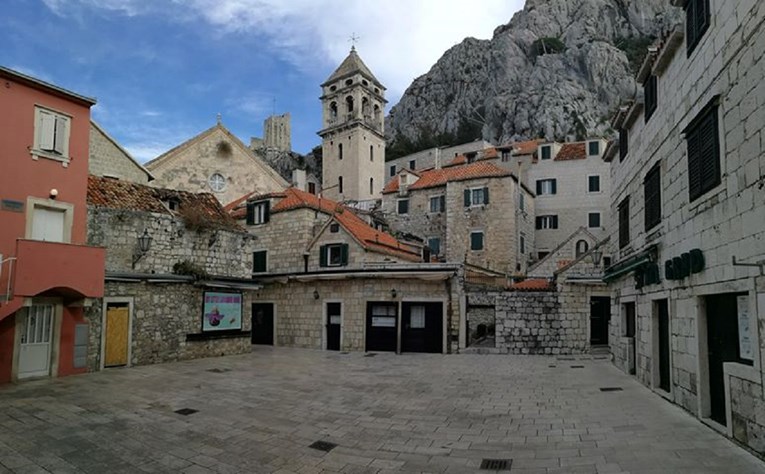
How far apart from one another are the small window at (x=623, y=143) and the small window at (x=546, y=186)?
25.1 m

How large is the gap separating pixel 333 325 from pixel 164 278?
8.12 m

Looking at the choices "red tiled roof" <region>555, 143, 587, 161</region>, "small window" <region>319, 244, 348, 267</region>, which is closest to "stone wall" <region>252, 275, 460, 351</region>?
"small window" <region>319, 244, 348, 267</region>

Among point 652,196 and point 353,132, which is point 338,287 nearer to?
point 652,196

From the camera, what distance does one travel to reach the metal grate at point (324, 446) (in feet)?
24.7

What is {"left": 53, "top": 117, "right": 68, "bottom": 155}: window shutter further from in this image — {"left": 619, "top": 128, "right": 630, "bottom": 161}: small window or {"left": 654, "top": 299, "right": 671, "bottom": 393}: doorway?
{"left": 619, "top": 128, "right": 630, "bottom": 161}: small window

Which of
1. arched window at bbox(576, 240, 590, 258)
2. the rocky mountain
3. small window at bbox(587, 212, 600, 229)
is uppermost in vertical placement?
the rocky mountain

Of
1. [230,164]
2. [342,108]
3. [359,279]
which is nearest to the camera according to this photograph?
[359,279]

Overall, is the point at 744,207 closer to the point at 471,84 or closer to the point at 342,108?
the point at 342,108

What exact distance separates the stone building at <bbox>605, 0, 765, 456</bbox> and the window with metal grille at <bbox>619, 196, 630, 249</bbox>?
6.23 ft

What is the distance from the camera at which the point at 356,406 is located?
10.4 m

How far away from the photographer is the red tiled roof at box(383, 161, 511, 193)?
35312mm

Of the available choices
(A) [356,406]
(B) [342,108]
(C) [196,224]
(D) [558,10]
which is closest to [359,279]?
(C) [196,224]

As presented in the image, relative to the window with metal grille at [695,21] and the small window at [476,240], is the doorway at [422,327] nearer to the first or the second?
the window with metal grille at [695,21]

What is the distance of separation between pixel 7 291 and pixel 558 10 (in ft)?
284
